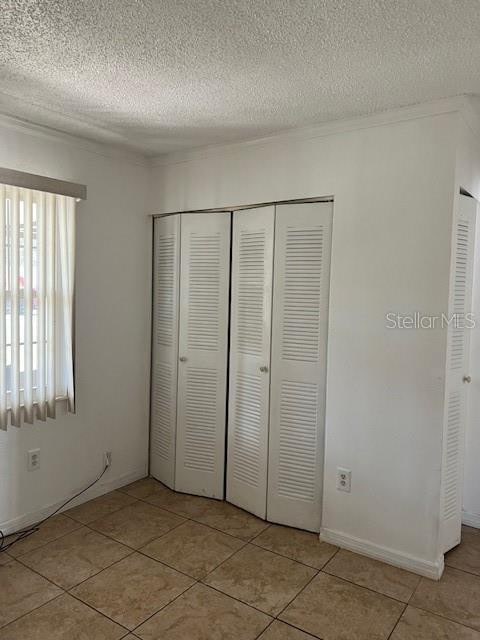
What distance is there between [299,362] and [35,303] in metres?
1.54

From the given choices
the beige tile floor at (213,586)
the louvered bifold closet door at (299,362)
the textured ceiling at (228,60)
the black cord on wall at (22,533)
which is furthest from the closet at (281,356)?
the black cord on wall at (22,533)

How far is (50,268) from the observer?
2.74 metres

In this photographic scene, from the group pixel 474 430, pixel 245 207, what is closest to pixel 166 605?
pixel 474 430

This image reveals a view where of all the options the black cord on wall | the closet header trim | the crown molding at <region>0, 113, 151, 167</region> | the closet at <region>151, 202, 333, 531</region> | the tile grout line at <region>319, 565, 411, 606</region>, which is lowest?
the black cord on wall

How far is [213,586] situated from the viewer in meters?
2.27

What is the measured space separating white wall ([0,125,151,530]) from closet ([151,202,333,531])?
0.47ft

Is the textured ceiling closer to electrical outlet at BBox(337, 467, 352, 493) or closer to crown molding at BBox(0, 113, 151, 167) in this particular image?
crown molding at BBox(0, 113, 151, 167)

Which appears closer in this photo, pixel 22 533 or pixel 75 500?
pixel 22 533

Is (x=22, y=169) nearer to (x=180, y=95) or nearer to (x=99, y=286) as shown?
(x=99, y=286)

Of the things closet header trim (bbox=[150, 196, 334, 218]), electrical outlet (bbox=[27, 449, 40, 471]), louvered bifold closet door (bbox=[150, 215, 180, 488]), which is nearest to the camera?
closet header trim (bbox=[150, 196, 334, 218])

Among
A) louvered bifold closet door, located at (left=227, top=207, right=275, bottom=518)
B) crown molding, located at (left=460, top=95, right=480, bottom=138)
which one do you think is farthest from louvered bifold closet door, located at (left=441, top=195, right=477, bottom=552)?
louvered bifold closet door, located at (left=227, top=207, right=275, bottom=518)

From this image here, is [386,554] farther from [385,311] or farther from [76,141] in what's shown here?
[76,141]

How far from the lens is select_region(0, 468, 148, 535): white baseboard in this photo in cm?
273

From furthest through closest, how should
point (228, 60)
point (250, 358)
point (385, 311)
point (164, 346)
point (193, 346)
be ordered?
point (164, 346)
point (193, 346)
point (250, 358)
point (385, 311)
point (228, 60)
